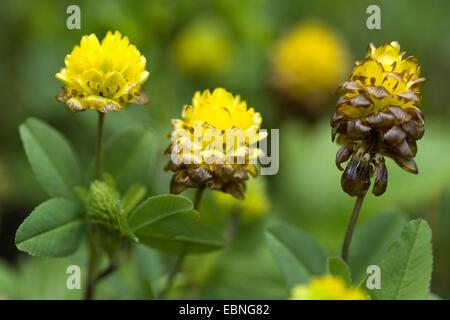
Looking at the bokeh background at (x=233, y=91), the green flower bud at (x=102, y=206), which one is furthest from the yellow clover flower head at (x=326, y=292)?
the bokeh background at (x=233, y=91)

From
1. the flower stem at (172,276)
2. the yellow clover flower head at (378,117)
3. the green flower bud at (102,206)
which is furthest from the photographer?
the flower stem at (172,276)

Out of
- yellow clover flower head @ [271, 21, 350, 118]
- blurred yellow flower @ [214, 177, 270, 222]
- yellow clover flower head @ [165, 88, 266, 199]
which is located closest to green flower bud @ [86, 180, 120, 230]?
yellow clover flower head @ [165, 88, 266, 199]

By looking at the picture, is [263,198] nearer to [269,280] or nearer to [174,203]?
[269,280]

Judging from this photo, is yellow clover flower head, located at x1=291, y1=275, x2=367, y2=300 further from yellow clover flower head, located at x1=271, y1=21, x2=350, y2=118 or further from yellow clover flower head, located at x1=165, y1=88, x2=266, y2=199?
yellow clover flower head, located at x1=271, y1=21, x2=350, y2=118

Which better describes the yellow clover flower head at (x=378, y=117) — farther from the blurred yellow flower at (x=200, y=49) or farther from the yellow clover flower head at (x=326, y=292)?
the blurred yellow flower at (x=200, y=49)

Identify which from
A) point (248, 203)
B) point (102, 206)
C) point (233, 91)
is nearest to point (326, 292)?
point (102, 206)
